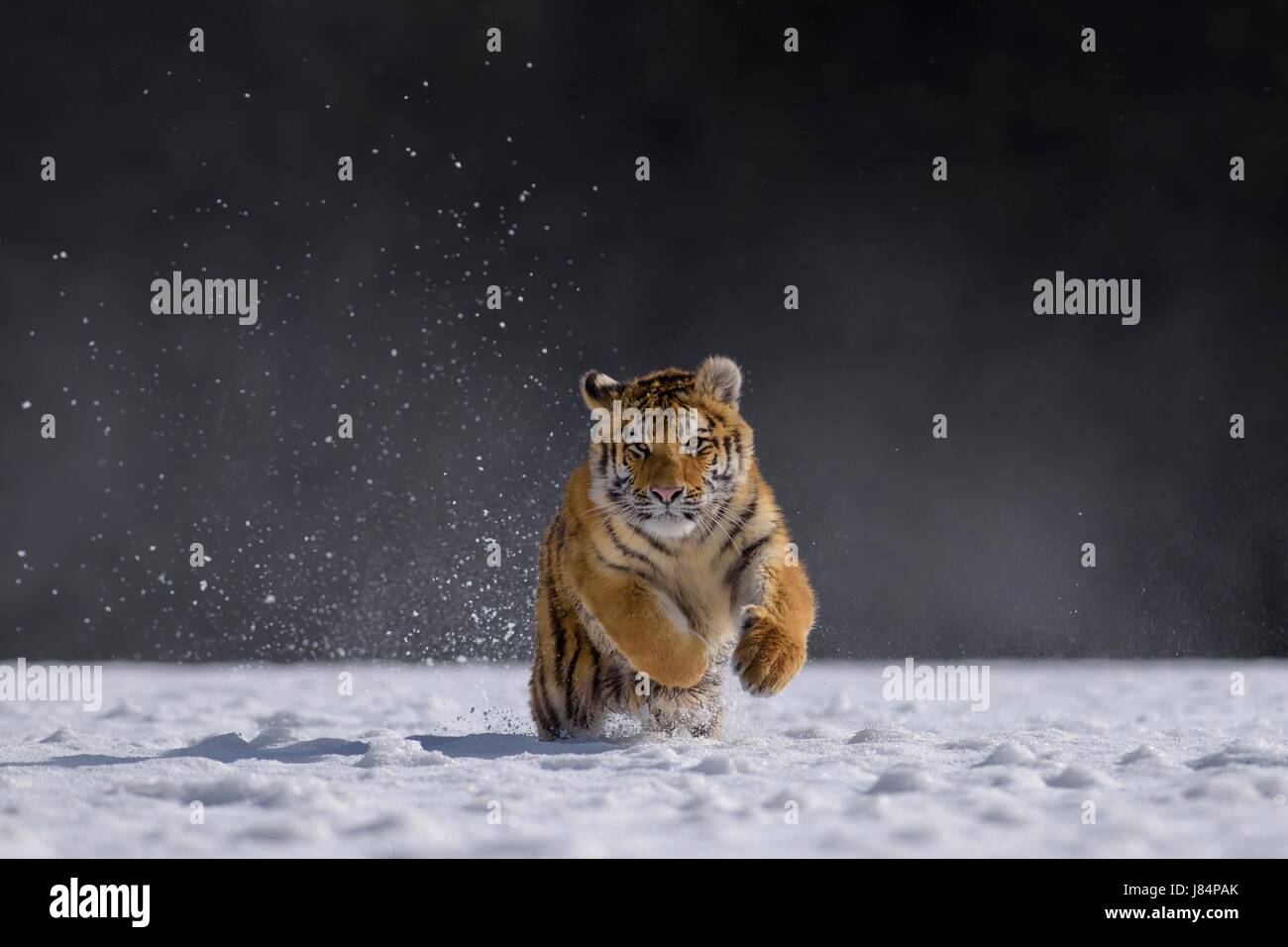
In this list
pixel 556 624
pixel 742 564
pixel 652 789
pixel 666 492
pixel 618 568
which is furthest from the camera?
pixel 556 624

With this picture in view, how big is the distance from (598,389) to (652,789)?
2.34 metres

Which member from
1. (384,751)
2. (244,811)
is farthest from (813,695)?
(244,811)

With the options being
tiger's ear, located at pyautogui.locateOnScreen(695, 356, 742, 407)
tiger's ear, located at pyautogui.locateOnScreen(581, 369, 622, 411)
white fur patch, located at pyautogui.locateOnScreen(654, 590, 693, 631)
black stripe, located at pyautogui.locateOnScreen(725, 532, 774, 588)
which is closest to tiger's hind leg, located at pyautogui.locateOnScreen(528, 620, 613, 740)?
white fur patch, located at pyautogui.locateOnScreen(654, 590, 693, 631)

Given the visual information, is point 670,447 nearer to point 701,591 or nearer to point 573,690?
point 701,591

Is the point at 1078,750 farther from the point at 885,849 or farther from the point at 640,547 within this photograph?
the point at 885,849

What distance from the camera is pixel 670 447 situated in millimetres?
5934

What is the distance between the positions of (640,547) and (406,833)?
243 centimetres

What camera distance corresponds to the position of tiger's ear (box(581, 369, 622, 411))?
6242 mm

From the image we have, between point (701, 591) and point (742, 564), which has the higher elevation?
point (742, 564)

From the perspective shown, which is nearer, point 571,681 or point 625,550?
point 625,550

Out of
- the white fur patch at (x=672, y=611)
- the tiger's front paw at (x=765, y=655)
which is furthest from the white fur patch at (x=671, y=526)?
the tiger's front paw at (x=765, y=655)

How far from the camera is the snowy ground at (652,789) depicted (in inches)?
141

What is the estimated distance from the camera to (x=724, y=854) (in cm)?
346

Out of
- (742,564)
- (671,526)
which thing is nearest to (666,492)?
(671,526)
